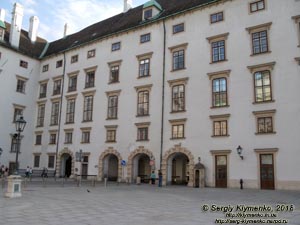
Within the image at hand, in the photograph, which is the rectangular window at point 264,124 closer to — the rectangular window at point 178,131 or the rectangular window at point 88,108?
the rectangular window at point 178,131

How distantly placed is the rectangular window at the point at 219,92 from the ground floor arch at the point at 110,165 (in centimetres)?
1221

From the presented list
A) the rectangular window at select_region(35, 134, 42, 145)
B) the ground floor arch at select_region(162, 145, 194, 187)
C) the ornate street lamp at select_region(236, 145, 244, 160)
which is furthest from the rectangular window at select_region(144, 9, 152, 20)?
the rectangular window at select_region(35, 134, 42, 145)

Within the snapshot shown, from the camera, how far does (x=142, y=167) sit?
38.4 metres

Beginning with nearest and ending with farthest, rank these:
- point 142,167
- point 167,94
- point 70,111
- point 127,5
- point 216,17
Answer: point 216,17, point 167,94, point 142,167, point 70,111, point 127,5

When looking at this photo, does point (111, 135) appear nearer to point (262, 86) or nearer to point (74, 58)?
point (74, 58)

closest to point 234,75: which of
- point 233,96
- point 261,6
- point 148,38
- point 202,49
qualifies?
point 233,96

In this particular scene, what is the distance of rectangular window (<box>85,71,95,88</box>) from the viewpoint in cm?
4041

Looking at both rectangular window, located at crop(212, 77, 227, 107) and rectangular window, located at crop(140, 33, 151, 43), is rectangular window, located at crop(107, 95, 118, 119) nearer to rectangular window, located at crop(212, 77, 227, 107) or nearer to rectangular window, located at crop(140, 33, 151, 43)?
rectangular window, located at crop(140, 33, 151, 43)

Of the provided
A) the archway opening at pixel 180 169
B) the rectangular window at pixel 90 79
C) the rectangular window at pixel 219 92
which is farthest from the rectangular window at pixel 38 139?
the rectangular window at pixel 219 92

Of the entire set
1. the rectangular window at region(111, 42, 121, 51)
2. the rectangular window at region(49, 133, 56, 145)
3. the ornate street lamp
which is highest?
the rectangular window at region(111, 42, 121, 51)

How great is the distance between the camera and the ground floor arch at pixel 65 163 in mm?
40403

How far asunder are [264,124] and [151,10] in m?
18.2

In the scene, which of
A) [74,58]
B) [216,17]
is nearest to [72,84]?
[74,58]

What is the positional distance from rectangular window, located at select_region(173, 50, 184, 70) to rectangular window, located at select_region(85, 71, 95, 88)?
11.4m
